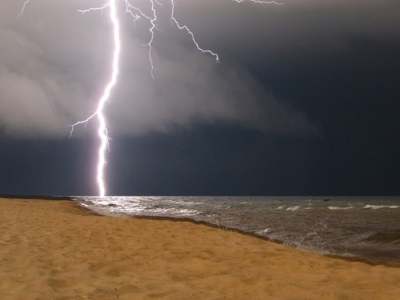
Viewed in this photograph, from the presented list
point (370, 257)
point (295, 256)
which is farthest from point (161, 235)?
point (370, 257)

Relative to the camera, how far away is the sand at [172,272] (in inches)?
125

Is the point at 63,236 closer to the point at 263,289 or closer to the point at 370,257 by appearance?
the point at 263,289

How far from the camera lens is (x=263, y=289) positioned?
3330 mm

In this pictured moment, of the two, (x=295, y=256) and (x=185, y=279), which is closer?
(x=185, y=279)

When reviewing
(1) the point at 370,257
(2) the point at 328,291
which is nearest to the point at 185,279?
(2) the point at 328,291

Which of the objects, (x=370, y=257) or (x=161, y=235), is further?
(x=161, y=235)

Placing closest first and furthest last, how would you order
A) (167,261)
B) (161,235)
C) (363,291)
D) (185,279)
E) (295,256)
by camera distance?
(363,291)
(185,279)
(167,261)
(295,256)
(161,235)

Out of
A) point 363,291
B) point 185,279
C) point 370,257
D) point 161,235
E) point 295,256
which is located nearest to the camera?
point 363,291

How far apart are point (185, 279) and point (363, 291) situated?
180cm

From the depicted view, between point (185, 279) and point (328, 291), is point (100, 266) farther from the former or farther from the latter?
point (328, 291)

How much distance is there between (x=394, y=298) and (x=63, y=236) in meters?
5.45

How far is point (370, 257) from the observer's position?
598cm

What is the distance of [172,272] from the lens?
401 centimetres

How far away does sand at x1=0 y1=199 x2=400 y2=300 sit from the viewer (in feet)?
10.5
